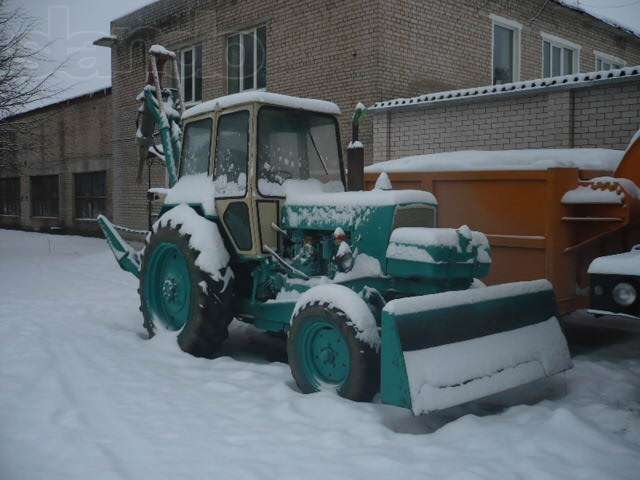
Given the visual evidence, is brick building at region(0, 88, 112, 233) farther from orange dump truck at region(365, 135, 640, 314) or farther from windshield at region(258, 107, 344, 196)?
orange dump truck at region(365, 135, 640, 314)

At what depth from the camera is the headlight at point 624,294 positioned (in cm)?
374

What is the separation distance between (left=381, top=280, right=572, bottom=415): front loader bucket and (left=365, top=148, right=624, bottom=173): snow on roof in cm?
143

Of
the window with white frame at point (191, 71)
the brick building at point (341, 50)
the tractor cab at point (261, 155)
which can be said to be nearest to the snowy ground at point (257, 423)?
the tractor cab at point (261, 155)

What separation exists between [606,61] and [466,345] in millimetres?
14254

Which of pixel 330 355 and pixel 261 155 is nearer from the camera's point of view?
pixel 330 355

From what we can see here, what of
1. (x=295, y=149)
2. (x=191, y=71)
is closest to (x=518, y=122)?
(x=295, y=149)

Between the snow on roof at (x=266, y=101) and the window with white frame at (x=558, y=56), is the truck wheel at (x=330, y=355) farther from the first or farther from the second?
the window with white frame at (x=558, y=56)

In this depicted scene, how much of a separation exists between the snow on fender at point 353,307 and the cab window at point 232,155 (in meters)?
1.23

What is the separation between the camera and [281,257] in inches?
193

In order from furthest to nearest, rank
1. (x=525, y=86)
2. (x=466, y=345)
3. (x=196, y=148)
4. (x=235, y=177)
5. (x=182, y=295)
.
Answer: (x=525, y=86) → (x=196, y=148) → (x=182, y=295) → (x=235, y=177) → (x=466, y=345)

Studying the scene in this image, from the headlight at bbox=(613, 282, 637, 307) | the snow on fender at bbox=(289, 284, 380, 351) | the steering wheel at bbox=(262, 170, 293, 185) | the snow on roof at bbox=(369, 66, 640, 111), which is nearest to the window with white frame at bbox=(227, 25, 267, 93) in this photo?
Answer: the snow on roof at bbox=(369, 66, 640, 111)

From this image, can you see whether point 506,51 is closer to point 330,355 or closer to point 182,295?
point 182,295

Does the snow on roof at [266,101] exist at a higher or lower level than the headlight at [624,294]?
higher

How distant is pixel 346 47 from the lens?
1046 cm
